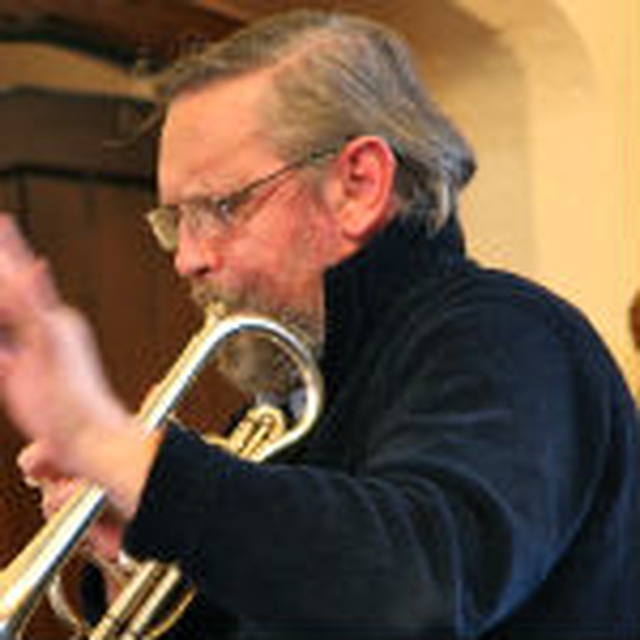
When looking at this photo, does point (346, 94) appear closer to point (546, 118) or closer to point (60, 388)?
point (60, 388)

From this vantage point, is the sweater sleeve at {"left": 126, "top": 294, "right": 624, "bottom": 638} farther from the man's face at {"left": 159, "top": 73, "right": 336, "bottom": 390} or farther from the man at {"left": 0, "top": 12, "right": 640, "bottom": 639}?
the man's face at {"left": 159, "top": 73, "right": 336, "bottom": 390}

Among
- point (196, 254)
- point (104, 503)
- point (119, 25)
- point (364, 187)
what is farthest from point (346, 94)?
point (119, 25)

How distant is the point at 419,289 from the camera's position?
80 cm

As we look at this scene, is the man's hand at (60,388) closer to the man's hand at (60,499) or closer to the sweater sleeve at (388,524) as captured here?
the sweater sleeve at (388,524)

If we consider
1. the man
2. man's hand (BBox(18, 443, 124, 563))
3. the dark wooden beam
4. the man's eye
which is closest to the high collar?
the man

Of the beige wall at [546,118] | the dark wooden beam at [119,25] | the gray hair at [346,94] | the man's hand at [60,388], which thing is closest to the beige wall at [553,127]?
the beige wall at [546,118]

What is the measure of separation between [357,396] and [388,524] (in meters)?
0.24

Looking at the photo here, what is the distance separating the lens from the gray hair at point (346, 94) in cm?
91

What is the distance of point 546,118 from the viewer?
216 cm

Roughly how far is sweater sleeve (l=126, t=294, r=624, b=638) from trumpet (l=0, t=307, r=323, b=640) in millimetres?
63

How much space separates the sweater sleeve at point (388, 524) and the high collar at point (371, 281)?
0.65 feet

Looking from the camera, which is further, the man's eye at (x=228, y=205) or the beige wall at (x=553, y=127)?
the beige wall at (x=553, y=127)

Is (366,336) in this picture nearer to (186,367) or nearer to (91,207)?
(186,367)

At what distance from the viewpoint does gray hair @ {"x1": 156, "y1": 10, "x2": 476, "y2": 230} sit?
0.91m
